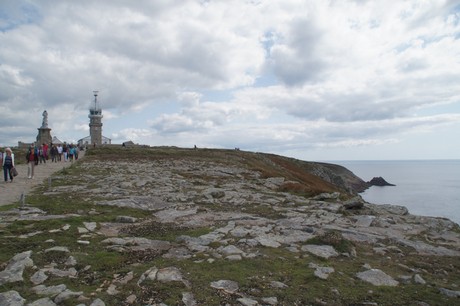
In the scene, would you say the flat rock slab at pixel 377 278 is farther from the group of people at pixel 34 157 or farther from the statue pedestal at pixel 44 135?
the statue pedestal at pixel 44 135

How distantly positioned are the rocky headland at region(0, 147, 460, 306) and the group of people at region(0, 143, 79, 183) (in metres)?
8.00

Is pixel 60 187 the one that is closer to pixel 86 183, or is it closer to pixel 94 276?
pixel 86 183

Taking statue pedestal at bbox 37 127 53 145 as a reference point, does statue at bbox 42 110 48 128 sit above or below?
above

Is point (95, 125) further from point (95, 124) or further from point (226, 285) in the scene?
point (226, 285)

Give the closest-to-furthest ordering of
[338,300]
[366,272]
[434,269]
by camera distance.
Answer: [338,300] → [366,272] → [434,269]

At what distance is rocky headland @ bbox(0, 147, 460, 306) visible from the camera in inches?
264

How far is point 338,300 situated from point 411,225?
29.8 ft

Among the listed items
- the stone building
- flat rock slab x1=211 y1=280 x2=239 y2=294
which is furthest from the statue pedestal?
flat rock slab x1=211 y1=280 x2=239 y2=294

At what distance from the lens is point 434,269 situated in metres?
8.80

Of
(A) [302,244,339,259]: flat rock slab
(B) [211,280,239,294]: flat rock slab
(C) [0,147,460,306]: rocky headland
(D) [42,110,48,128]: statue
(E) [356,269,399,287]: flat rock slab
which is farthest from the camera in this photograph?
(D) [42,110,48,128]: statue

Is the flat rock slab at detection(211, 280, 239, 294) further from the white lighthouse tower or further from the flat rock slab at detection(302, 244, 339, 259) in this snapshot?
the white lighthouse tower

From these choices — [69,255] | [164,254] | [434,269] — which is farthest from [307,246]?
[69,255]

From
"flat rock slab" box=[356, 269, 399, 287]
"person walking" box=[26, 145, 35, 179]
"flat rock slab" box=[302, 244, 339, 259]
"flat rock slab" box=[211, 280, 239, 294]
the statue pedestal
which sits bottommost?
"flat rock slab" box=[356, 269, 399, 287]

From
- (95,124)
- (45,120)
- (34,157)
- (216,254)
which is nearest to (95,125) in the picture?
(95,124)
